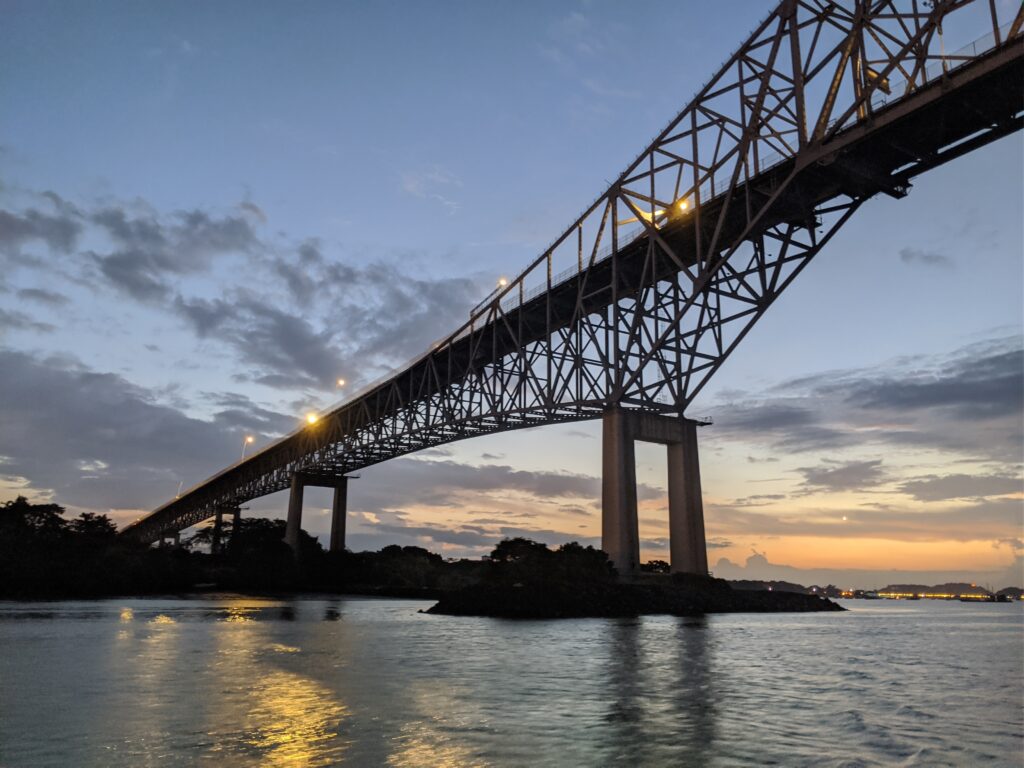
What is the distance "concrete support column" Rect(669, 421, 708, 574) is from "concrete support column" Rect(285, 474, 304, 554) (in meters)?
69.9

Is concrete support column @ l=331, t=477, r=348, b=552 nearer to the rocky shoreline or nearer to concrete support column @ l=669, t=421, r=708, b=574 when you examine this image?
the rocky shoreline

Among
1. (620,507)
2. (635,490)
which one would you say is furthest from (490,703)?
(635,490)

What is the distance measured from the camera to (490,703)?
605 inches

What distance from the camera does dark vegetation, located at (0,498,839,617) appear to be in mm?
49750

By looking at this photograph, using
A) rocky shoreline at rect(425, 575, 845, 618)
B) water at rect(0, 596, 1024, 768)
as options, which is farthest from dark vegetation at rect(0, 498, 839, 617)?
water at rect(0, 596, 1024, 768)

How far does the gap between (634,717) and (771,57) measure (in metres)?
42.7

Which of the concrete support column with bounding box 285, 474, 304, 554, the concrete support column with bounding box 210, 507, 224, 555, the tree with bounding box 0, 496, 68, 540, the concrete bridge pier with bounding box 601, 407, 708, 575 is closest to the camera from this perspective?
the concrete bridge pier with bounding box 601, 407, 708, 575

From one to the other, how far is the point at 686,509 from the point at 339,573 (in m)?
70.4

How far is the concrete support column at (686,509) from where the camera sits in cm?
5194

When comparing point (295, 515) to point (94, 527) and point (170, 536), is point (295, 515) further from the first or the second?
point (170, 536)

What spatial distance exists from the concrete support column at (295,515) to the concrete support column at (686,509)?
69.9m

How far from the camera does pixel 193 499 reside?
156m

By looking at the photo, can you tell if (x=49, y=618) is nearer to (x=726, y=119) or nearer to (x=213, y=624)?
(x=213, y=624)

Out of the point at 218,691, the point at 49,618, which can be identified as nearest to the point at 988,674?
the point at 218,691
